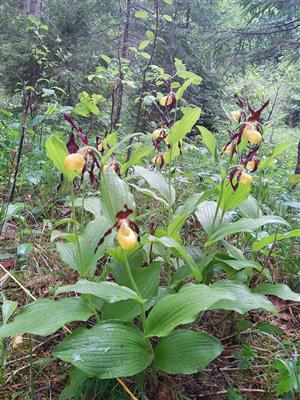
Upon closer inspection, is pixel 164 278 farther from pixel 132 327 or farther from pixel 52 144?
pixel 52 144

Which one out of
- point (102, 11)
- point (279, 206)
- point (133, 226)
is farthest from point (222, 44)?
point (133, 226)

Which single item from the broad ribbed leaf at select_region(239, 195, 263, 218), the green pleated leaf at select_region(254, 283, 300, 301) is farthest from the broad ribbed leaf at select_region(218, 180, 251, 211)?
the green pleated leaf at select_region(254, 283, 300, 301)

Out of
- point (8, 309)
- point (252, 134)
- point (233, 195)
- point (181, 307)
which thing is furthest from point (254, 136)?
point (8, 309)

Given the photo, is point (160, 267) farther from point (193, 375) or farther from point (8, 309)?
point (8, 309)

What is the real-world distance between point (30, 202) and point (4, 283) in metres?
0.91

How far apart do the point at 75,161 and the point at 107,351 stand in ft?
1.92

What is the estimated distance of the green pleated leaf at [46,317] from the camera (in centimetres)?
101

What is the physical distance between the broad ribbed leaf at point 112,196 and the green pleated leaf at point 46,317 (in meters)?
0.32

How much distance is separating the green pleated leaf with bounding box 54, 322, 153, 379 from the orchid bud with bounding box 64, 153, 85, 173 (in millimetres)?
500

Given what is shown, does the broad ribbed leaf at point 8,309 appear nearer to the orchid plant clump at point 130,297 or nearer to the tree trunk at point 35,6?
the orchid plant clump at point 130,297

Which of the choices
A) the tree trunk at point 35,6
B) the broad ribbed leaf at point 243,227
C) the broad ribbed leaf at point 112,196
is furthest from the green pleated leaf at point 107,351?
the tree trunk at point 35,6

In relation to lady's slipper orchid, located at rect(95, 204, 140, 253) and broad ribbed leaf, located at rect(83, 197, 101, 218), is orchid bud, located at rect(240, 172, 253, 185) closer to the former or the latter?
lady's slipper orchid, located at rect(95, 204, 140, 253)

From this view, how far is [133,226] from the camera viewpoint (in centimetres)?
104

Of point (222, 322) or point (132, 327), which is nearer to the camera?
point (132, 327)
